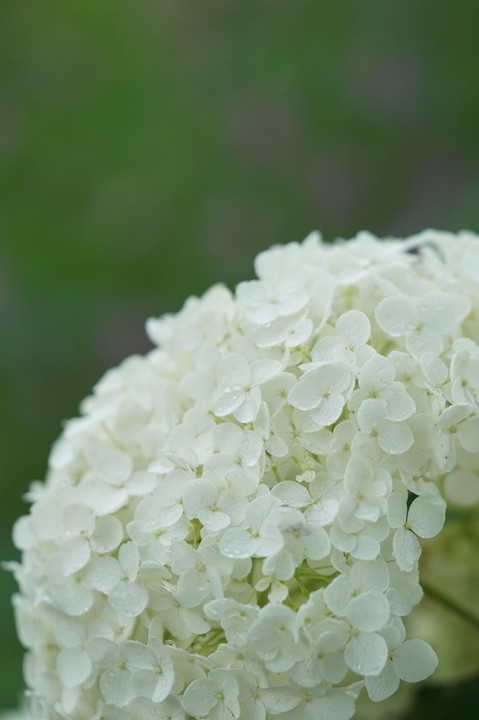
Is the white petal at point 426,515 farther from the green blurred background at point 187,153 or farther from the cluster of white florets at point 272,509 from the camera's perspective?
the green blurred background at point 187,153

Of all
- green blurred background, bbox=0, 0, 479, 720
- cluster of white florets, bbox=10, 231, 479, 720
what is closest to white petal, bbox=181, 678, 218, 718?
cluster of white florets, bbox=10, 231, 479, 720

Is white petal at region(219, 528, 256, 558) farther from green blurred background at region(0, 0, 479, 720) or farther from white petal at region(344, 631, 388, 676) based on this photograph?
green blurred background at region(0, 0, 479, 720)

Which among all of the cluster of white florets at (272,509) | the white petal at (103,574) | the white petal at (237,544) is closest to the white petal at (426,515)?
the cluster of white florets at (272,509)

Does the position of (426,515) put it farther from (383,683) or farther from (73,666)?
(73,666)

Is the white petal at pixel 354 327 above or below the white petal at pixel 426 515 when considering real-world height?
above

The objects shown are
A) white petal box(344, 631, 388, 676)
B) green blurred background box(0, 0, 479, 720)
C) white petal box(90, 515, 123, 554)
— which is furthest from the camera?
green blurred background box(0, 0, 479, 720)

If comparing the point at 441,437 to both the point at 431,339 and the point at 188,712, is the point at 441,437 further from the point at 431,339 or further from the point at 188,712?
the point at 188,712

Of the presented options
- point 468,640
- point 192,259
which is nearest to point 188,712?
point 468,640

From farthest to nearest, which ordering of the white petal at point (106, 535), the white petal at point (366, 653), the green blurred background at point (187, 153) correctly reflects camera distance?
the green blurred background at point (187, 153)
the white petal at point (106, 535)
the white petal at point (366, 653)
